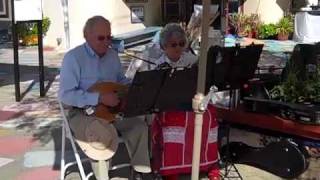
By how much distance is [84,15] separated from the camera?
14.8m

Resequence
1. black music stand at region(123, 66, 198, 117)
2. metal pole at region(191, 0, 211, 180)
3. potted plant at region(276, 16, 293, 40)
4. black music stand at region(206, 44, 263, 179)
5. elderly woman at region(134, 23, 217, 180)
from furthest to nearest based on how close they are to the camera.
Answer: potted plant at region(276, 16, 293, 40) < elderly woman at region(134, 23, 217, 180) < black music stand at region(206, 44, 263, 179) < black music stand at region(123, 66, 198, 117) < metal pole at region(191, 0, 211, 180)

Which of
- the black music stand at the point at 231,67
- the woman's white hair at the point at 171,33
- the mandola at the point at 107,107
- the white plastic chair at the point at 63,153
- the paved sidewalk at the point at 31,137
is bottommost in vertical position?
the paved sidewalk at the point at 31,137

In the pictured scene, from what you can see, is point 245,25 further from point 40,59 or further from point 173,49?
point 173,49

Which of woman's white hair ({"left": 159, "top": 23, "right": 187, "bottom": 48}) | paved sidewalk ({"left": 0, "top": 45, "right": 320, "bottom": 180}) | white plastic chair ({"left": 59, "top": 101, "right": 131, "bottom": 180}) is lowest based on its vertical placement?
paved sidewalk ({"left": 0, "top": 45, "right": 320, "bottom": 180})

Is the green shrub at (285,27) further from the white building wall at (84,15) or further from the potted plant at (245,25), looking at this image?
the white building wall at (84,15)

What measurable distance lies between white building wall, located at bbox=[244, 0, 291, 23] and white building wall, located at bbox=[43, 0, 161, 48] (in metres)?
3.71

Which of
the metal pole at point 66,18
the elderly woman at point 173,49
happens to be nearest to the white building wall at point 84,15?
the metal pole at point 66,18

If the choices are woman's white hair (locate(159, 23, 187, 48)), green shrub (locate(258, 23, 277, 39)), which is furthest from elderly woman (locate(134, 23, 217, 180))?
green shrub (locate(258, 23, 277, 39))

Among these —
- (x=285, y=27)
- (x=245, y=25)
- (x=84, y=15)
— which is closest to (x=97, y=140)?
(x=84, y=15)

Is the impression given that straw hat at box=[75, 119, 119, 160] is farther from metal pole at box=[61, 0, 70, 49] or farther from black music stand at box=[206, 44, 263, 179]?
metal pole at box=[61, 0, 70, 49]

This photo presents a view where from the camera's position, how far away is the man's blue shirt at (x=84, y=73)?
412 cm

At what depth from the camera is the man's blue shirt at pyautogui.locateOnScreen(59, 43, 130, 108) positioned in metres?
4.12

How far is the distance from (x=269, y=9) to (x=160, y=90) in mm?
15478

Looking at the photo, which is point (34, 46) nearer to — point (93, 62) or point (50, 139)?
point (50, 139)
